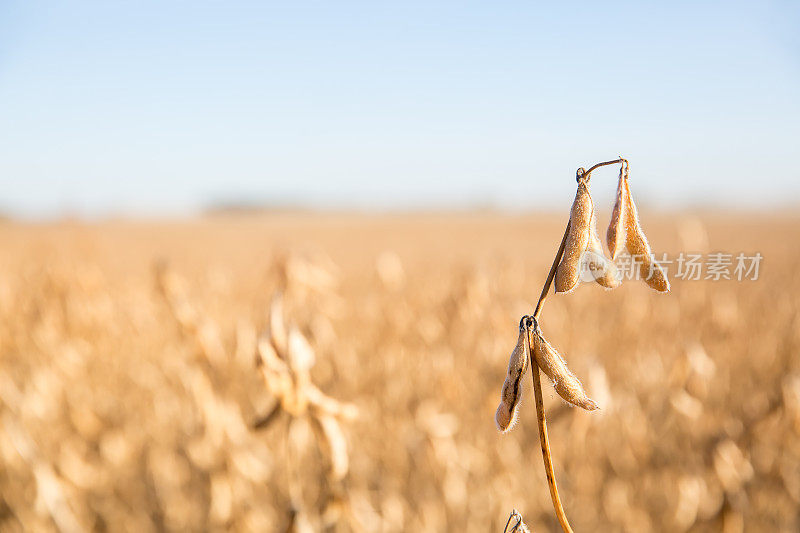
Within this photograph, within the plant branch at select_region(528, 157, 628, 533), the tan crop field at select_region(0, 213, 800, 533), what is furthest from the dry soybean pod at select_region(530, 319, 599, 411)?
the tan crop field at select_region(0, 213, 800, 533)

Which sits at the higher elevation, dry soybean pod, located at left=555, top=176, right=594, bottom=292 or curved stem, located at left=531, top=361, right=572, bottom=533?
dry soybean pod, located at left=555, top=176, right=594, bottom=292

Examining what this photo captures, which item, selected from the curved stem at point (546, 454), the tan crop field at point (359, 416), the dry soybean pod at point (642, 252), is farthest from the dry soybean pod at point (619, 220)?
the tan crop field at point (359, 416)

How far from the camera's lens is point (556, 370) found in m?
0.47

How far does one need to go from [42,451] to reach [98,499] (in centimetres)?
32

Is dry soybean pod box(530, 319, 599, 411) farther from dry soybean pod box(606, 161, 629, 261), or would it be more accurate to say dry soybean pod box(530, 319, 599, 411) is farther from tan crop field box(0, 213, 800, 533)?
tan crop field box(0, 213, 800, 533)

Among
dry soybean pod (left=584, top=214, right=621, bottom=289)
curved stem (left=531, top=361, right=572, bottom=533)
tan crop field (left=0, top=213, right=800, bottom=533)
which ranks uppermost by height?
dry soybean pod (left=584, top=214, right=621, bottom=289)

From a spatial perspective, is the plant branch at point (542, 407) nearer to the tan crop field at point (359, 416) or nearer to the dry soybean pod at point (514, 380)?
the dry soybean pod at point (514, 380)

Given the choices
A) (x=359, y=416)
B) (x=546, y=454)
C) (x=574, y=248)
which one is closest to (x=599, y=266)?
(x=574, y=248)

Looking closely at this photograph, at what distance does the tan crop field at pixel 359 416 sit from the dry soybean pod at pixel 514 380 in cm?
43

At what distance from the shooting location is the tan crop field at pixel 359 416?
1595 millimetres

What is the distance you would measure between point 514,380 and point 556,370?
0.12 ft

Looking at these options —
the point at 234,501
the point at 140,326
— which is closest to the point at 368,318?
the point at 140,326

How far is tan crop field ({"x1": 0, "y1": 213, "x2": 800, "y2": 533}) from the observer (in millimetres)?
1595

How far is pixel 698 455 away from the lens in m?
2.38
